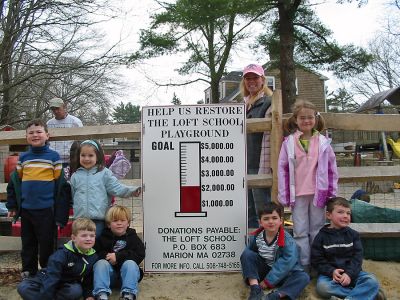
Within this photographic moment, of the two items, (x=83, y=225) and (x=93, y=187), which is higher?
(x=93, y=187)

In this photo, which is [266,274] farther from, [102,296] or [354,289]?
[102,296]

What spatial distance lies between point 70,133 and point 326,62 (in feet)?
44.3

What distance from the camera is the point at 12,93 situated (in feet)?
45.7

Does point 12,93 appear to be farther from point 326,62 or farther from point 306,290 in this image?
point 306,290

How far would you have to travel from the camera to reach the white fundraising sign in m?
4.93

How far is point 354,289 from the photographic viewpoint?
14.0ft

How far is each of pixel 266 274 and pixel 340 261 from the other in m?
0.67

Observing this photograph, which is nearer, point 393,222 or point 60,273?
point 60,273

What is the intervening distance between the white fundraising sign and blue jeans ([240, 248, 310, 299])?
410 mm

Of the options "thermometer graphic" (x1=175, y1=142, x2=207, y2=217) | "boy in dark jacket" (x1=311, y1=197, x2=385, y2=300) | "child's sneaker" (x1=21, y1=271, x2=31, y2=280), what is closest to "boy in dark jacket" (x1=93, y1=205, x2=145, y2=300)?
"thermometer graphic" (x1=175, y1=142, x2=207, y2=217)

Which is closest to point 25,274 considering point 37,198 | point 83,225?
point 37,198

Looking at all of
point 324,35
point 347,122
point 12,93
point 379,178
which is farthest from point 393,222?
point 324,35

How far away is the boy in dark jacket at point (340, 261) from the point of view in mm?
4285

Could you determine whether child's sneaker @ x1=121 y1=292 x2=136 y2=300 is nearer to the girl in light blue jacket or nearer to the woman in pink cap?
the girl in light blue jacket
